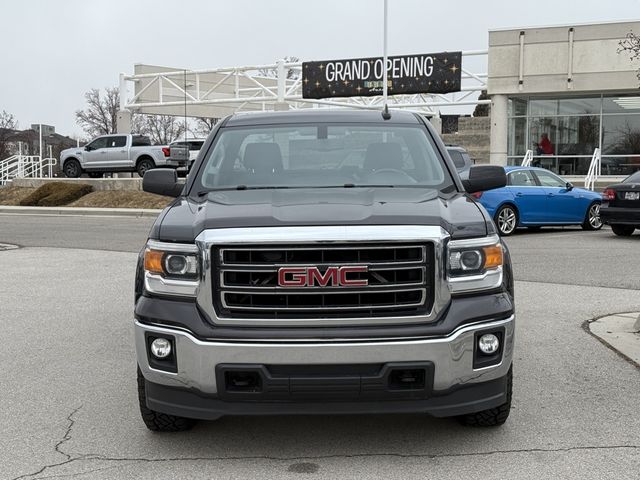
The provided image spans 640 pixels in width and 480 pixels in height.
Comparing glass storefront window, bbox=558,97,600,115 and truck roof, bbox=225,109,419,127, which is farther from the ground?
glass storefront window, bbox=558,97,600,115

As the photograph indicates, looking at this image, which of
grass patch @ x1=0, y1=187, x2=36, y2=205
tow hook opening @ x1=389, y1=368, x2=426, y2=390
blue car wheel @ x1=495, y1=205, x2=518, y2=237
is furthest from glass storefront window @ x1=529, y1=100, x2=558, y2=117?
tow hook opening @ x1=389, y1=368, x2=426, y2=390

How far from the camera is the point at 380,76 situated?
33.2 meters

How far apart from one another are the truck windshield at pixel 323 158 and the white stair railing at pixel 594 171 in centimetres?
2315

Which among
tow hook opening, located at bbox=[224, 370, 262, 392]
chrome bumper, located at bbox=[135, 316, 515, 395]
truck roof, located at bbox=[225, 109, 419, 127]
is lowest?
tow hook opening, located at bbox=[224, 370, 262, 392]

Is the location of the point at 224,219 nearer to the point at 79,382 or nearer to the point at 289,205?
the point at 289,205

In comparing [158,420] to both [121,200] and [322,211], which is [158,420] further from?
[121,200]

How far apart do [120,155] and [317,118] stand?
27.2 metres

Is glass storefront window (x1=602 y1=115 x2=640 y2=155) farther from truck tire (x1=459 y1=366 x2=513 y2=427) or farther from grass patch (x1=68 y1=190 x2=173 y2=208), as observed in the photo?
truck tire (x1=459 y1=366 x2=513 y2=427)

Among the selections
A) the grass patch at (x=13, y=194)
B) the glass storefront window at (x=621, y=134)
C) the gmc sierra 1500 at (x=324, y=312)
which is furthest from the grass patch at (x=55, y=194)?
the gmc sierra 1500 at (x=324, y=312)

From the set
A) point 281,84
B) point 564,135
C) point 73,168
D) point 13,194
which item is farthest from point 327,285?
point 281,84

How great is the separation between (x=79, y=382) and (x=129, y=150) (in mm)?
26736

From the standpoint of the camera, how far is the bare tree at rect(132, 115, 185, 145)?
75.6m

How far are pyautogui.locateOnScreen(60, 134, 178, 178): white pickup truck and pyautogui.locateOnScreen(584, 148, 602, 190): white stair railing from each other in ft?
50.1

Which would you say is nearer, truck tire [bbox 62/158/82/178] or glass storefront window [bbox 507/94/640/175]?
glass storefront window [bbox 507/94/640/175]
